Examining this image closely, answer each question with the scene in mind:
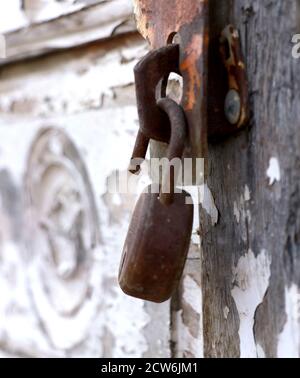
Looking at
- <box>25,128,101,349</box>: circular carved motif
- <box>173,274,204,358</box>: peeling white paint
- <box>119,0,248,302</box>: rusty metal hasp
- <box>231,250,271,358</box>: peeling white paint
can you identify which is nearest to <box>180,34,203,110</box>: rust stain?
<box>119,0,248,302</box>: rusty metal hasp

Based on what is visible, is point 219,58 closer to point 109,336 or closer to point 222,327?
point 222,327

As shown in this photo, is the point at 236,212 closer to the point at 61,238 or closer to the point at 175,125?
the point at 175,125

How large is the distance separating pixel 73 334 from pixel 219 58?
2.71ft

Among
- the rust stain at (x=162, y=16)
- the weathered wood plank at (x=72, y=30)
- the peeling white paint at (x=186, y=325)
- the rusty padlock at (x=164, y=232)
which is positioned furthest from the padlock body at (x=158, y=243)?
the weathered wood plank at (x=72, y=30)

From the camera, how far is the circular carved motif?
3.97 feet

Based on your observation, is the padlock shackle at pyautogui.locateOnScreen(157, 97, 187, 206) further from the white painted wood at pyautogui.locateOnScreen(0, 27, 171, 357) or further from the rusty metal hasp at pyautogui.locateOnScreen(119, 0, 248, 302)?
the white painted wood at pyautogui.locateOnScreen(0, 27, 171, 357)

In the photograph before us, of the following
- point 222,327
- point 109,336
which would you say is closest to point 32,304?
point 109,336

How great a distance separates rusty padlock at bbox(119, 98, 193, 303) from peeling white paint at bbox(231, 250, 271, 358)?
0.16ft

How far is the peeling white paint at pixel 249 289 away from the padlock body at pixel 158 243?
0.16 ft

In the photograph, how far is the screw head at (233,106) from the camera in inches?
20.8

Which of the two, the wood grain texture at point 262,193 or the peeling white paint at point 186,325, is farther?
the peeling white paint at point 186,325

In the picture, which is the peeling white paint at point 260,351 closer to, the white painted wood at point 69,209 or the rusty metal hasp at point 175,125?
the rusty metal hasp at point 175,125

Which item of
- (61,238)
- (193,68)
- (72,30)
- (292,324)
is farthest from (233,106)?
(61,238)

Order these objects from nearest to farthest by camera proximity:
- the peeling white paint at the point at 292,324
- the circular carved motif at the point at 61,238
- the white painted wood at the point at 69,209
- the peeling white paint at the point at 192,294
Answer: the peeling white paint at the point at 292,324
the peeling white paint at the point at 192,294
the white painted wood at the point at 69,209
the circular carved motif at the point at 61,238
